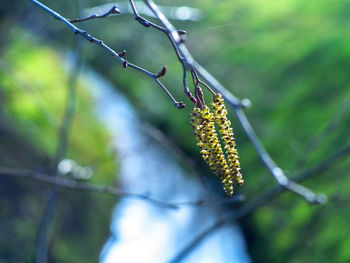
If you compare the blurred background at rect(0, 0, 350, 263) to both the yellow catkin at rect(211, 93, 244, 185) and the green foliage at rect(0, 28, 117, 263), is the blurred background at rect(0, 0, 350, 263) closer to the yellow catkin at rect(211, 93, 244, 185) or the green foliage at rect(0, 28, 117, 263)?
the green foliage at rect(0, 28, 117, 263)

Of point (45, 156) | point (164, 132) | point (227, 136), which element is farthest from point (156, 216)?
point (227, 136)

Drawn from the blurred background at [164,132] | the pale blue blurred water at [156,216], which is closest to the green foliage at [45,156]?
the blurred background at [164,132]

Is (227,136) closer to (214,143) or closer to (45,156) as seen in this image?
(214,143)

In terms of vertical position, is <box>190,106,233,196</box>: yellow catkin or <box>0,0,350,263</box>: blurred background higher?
<box>190,106,233,196</box>: yellow catkin

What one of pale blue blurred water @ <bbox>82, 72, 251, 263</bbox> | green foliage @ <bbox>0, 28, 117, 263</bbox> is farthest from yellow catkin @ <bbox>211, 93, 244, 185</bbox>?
pale blue blurred water @ <bbox>82, 72, 251, 263</bbox>

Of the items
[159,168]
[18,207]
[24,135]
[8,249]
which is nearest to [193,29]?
[159,168]

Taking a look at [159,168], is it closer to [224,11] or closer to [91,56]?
[91,56]

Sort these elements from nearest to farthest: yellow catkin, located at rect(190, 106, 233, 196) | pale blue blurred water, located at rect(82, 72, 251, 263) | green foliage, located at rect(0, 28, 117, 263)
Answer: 1. yellow catkin, located at rect(190, 106, 233, 196)
2. green foliage, located at rect(0, 28, 117, 263)
3. pale blue blurred water, located at rect(82, 72, 251, 263)
